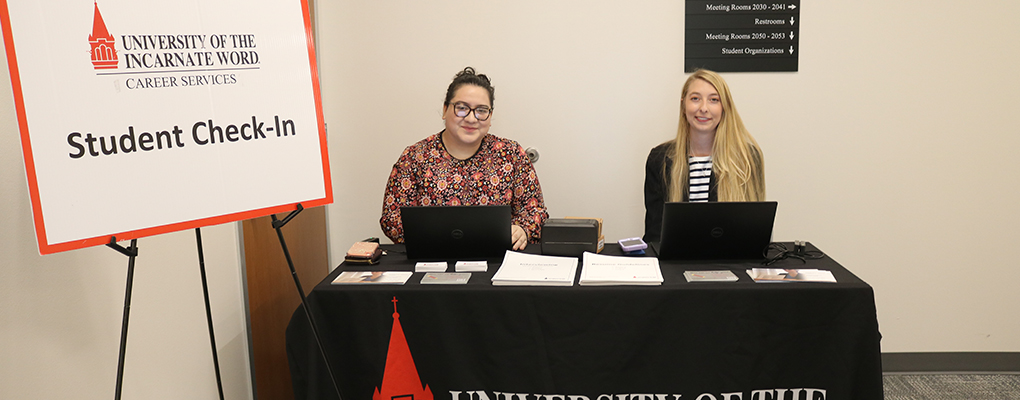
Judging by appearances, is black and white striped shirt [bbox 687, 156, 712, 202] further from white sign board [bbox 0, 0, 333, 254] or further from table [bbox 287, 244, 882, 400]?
white sign board [bbox 0, 0, 333, 254]

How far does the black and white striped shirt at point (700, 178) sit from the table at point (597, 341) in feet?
2.61

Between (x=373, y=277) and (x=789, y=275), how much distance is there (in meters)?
1.24

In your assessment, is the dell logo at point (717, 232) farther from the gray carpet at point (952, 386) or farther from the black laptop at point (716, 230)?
the gray carpet at point (952, 386)

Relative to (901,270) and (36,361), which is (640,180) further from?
(36,361)

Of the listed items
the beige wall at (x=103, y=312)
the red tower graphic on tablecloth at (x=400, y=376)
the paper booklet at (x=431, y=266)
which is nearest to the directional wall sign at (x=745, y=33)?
the paper booklet at (x=431, y=266)

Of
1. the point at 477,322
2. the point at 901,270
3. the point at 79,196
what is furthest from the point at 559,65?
the point at 79,196

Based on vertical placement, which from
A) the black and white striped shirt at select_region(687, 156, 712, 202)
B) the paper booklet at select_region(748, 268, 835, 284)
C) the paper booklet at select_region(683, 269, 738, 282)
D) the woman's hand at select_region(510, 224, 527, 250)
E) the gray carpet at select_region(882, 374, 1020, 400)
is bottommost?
the gray carpet at select_region(882, 374, 1020, 400)

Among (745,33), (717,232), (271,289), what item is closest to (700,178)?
(717,232)

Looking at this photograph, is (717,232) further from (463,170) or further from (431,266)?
(463,170)

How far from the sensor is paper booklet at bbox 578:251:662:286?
1.62 m

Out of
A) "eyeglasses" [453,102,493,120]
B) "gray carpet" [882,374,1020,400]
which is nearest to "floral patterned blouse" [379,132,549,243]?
"eyeglasses" [453,102,493,120]

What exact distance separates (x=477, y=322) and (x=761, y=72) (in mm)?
2034

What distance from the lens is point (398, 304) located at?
5.34ft

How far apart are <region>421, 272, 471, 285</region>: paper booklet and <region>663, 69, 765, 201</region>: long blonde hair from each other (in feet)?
3.69
